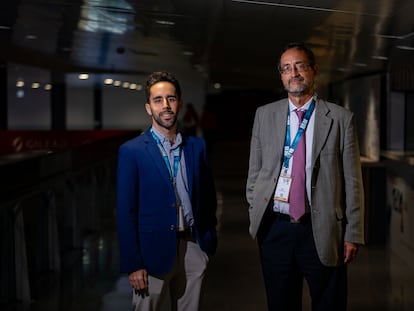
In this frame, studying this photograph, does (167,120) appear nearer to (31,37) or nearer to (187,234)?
(187,234)

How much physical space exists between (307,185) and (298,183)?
0.14 feet

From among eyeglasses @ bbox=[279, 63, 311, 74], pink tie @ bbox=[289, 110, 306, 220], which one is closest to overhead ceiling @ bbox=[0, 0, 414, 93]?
eyeglasses @ bbox=[279, 63, 311, 74]

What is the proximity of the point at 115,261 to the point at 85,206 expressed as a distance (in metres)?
1.72

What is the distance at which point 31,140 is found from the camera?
50.3 feet

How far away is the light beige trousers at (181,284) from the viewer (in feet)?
9.80

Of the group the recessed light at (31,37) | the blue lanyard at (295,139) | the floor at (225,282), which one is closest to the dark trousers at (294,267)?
the blue lanyard at (295,139)

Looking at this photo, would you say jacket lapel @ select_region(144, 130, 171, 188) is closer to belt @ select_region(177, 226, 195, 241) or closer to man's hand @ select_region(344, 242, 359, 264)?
belt @ select_region(177, 226, 195, 241)

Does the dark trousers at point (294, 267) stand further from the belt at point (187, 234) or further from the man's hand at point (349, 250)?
the belt at point (187, 234)

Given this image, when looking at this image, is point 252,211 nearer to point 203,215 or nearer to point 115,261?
point 203,215

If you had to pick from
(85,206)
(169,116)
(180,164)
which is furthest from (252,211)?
(85,206)

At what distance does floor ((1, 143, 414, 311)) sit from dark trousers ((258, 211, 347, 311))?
1.88 metres

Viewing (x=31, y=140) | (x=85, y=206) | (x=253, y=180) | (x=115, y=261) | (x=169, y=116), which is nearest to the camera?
(x=169, y=116)

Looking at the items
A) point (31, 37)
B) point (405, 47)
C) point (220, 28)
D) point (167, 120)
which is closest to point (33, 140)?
point (31, 37)

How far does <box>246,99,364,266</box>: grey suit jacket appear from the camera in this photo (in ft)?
9.70
